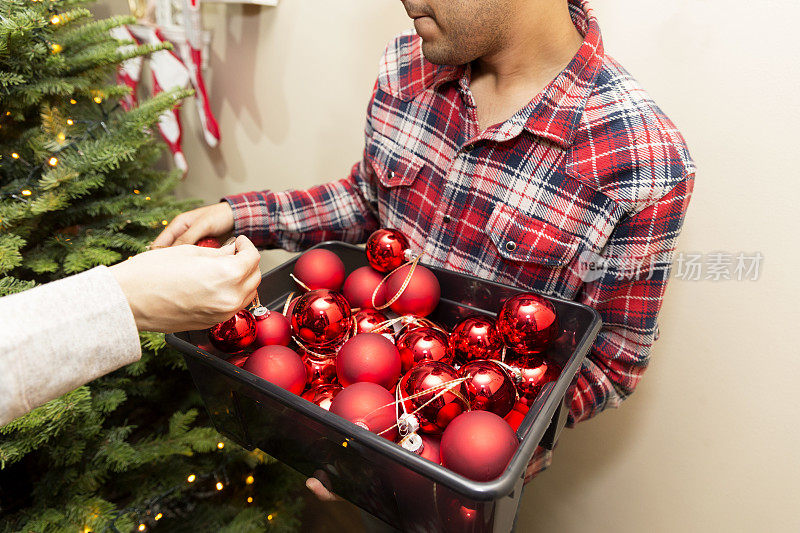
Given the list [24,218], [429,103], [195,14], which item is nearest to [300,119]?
[195,14]

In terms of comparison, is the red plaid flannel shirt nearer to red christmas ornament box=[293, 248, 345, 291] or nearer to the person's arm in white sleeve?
red christmas ornament box=[293, 248, 345, 291]

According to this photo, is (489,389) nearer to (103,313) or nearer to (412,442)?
(412,442)

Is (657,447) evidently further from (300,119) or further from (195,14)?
(195,14)

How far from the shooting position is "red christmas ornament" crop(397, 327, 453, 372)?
0.69m

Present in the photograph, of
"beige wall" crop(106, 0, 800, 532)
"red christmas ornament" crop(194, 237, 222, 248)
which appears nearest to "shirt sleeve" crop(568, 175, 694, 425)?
"beige wall" crop(106, 0, 800, 532)

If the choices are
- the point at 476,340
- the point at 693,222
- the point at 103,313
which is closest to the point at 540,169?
the point at 476,340

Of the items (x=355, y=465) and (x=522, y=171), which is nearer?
(x=355, y=465)

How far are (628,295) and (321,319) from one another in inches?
19.2

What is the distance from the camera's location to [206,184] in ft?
6.73

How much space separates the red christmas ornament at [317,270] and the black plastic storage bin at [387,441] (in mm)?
48

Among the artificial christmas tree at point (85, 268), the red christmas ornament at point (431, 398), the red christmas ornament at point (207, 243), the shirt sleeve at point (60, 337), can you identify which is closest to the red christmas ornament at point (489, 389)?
the red christmas ornament at point (431, 398)

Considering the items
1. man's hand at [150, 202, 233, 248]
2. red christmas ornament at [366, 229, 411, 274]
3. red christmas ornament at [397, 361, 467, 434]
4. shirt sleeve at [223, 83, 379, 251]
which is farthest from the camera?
shirt sleeve at [223, 83, 379, 251]

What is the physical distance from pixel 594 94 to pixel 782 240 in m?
0.48

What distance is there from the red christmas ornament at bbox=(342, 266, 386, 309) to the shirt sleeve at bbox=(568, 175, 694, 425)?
1.15ft
